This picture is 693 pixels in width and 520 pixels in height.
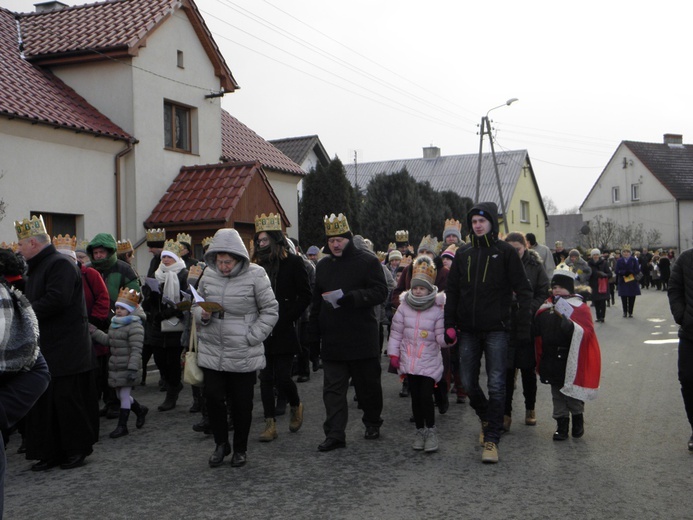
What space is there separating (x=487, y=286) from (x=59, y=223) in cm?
Answer: 1188

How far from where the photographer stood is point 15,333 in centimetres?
326

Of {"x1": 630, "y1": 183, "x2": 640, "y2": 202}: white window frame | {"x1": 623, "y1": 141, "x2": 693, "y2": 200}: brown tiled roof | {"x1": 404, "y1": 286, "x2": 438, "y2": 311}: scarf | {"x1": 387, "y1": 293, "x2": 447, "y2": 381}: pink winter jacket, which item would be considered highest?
{"x1": 623, "y1": 141, "x2": 693, "y2": 200}: brown tiled roof

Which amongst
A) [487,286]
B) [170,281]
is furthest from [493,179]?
[487,286]

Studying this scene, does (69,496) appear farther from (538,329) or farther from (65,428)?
(538,329)

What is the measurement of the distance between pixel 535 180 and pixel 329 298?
54110 mm

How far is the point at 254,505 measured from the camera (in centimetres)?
528

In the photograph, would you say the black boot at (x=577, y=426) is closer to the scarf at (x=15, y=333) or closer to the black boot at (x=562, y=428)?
the black boot at (x=562, y=428)

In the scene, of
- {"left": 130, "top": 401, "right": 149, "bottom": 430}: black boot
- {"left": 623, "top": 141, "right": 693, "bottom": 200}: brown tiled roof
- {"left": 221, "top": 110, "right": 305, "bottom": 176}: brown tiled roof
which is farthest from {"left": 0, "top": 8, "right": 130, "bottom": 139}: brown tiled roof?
{"left": 623, "top": 141, "right": 693, "bottom": 200}: brown tiled roof

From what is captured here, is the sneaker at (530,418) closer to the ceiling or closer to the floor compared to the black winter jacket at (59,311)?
closer to the floor

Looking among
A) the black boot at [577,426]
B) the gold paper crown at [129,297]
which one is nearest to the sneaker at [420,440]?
the black boot at [577,426]

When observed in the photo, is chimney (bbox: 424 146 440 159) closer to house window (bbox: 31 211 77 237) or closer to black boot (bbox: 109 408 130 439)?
house window (bbox: 31 211 77 237)

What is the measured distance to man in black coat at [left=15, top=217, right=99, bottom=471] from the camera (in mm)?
6352

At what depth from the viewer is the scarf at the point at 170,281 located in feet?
28.9

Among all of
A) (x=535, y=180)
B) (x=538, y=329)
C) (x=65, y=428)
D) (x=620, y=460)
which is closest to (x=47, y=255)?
(x=65, y=428)
